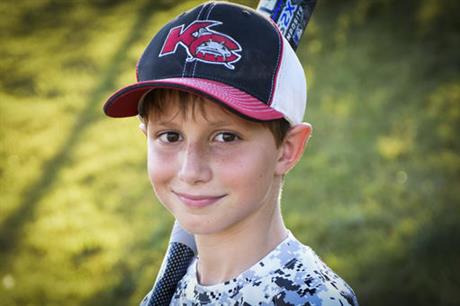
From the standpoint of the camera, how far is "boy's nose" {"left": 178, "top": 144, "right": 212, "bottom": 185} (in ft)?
5.77

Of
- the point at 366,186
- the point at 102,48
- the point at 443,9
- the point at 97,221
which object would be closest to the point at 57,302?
the point at 97,221

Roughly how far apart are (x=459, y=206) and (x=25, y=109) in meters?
3.67

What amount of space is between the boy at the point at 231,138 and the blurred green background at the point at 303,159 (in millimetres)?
2133

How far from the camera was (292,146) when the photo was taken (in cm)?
191

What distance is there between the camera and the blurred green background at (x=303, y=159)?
13.6 ft

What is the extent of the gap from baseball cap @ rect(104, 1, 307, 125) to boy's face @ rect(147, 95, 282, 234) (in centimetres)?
7

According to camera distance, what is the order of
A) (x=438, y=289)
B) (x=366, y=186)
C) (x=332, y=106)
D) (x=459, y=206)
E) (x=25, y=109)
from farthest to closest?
(x=25, y=109)
(x=332, y=106)
(x=366, y=186)
(x=459, y=206)
(x=438, y=289)

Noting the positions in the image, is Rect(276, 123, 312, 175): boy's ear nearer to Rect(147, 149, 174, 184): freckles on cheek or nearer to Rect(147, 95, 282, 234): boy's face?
Rect(147, 95, 282, 234): boy's face

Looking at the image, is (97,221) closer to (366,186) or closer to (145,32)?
(366,186)

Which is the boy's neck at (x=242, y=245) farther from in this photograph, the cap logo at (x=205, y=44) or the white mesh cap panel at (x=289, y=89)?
Result: the cap logo at (x=205, y=44)

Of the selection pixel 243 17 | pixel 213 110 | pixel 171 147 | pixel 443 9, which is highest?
pixel 243 17

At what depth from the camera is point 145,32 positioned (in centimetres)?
658

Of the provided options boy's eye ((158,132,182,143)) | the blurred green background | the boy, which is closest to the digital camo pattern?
the boy

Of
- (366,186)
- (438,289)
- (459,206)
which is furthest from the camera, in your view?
(366,186)
